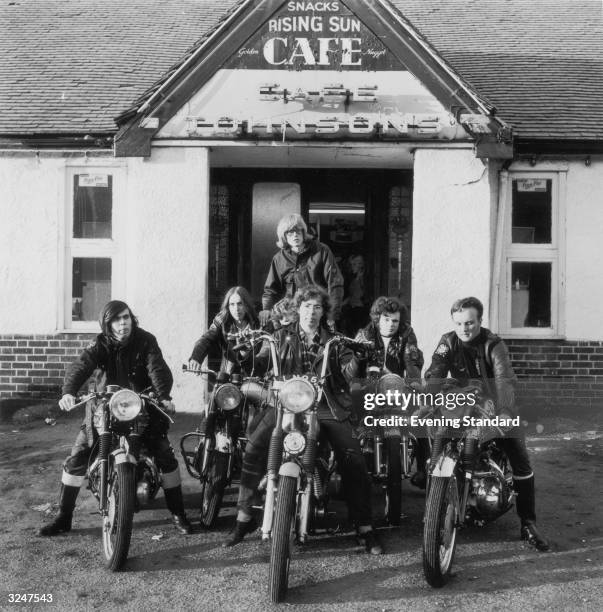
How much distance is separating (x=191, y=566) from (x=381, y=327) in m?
2.15

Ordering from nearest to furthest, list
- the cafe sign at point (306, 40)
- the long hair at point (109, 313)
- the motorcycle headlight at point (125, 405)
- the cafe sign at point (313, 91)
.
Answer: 1. the motorcycle headlight at point (125, 405)
2. the long hair at point (109, 313)
3. the cafe sign at point (313, 91)
4. the cafe sign at point (306, 40)

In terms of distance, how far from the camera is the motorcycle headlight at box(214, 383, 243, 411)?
Result: 17.4 ft

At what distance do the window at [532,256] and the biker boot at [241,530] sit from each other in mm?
5245

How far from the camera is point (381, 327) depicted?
19.3ft

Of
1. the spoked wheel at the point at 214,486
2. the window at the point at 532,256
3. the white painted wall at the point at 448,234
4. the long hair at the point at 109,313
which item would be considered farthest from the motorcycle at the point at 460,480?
the window at the point at 532,256

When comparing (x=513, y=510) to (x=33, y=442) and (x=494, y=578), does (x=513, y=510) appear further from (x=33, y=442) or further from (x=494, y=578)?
(x=33, y=442)

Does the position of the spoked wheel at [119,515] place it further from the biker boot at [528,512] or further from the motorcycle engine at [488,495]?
→ the biker boot at [528,512]

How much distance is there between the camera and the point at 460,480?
4.75 metres

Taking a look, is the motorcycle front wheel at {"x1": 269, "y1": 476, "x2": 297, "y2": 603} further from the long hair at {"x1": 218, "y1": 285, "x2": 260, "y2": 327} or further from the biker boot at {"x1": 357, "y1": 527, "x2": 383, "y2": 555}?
the long hair at {"x1": 218, "y1": 285, "x2": 260, "y2": 327}

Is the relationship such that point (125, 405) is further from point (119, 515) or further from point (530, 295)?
point (530, 295)

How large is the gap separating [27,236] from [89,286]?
0.89 m

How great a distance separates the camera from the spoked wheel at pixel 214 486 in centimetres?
538

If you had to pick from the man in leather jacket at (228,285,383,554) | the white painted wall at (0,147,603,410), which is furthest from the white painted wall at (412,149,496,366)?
the man in leather jacket at (228,285,383,554)

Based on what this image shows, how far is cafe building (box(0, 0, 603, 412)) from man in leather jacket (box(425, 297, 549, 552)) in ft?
11.5
